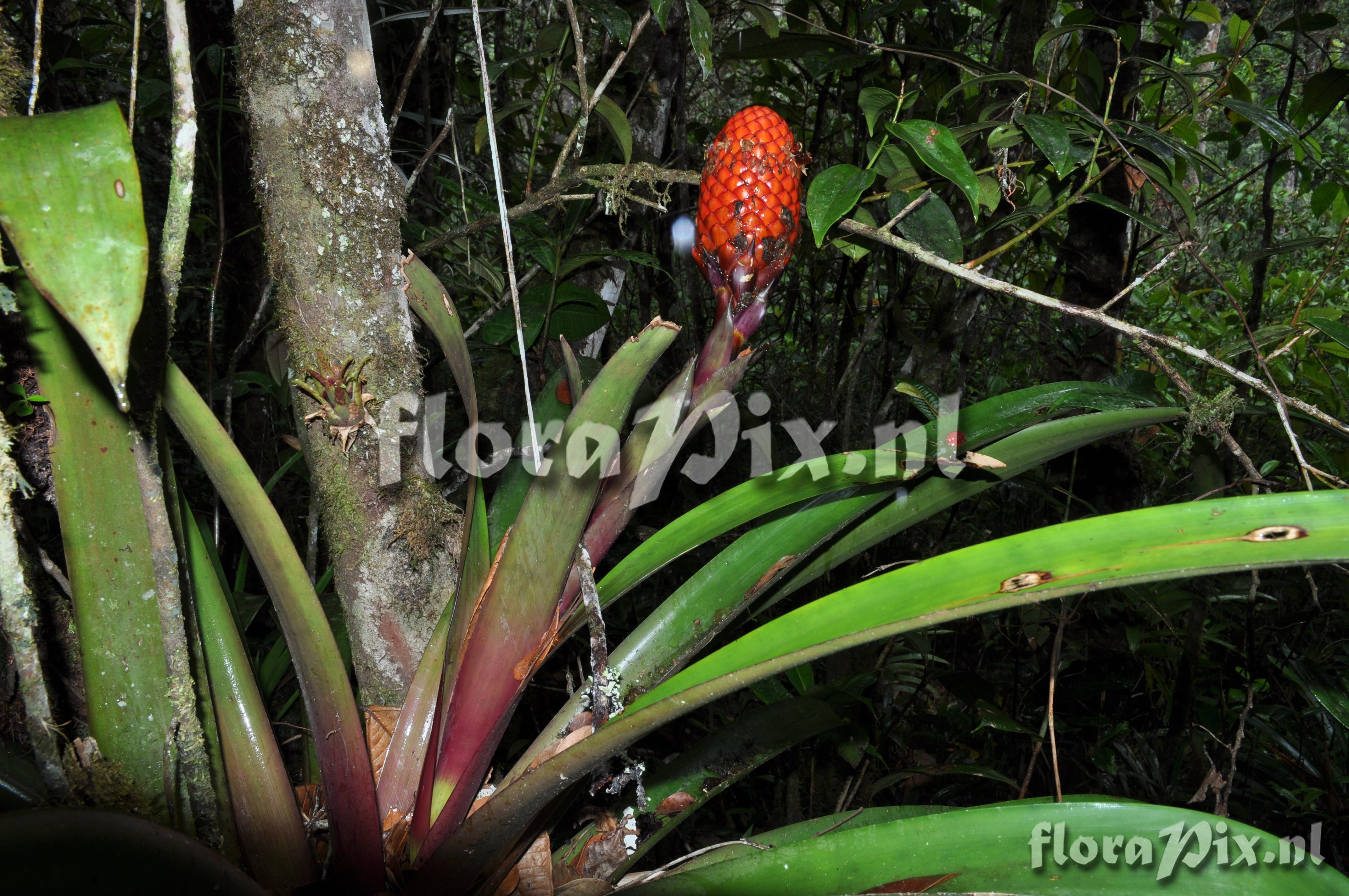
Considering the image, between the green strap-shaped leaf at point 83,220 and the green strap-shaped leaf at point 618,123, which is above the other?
the green strap-shaped leaf at point 618,123

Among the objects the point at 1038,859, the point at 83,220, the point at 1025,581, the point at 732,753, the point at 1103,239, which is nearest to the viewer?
the point at 83,220

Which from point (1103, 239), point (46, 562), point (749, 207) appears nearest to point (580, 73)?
point (749, 207)

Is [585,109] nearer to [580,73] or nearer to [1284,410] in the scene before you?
[580,73]

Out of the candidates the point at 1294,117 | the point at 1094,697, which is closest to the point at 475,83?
the point at 1294,117

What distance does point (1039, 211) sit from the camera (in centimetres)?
101

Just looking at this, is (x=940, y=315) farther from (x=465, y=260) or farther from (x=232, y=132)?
(x=232, y=132)

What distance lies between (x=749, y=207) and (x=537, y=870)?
64 centimetres

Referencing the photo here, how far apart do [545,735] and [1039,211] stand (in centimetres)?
91

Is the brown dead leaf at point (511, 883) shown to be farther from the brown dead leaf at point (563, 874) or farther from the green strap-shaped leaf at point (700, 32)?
the green strap-shaped leaf at point (700, 32)

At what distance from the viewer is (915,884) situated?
515 millimetres

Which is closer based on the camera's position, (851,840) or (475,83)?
(851,840)

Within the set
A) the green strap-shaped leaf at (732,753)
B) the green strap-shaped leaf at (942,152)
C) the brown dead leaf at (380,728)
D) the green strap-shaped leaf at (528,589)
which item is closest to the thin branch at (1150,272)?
the green strap-shaped leaf at (942,152)

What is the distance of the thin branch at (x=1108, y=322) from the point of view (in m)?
0.60

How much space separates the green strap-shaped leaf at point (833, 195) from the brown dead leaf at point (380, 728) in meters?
0.60
